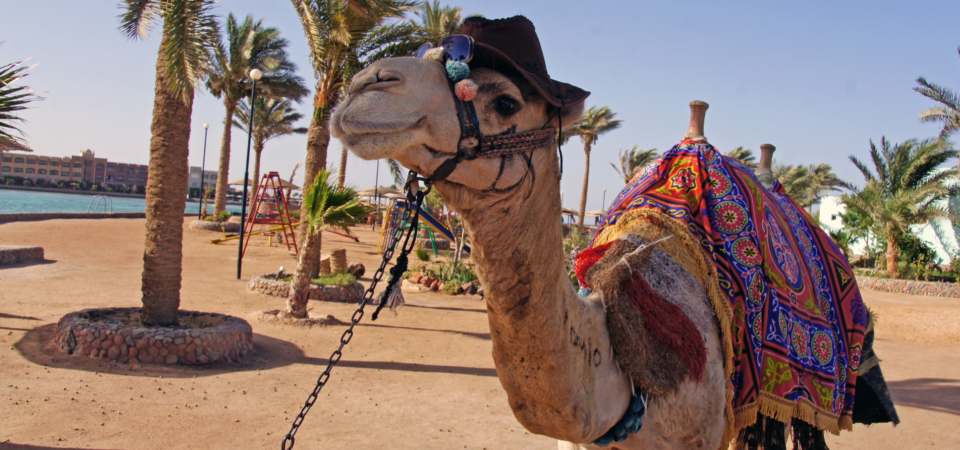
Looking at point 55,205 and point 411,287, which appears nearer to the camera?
point 411,287

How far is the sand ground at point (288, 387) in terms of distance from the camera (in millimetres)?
5469

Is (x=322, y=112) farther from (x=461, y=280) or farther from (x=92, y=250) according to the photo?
(x=92, y=250)

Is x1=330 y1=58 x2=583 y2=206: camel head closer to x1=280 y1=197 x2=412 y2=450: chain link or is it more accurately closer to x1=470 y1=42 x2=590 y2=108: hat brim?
x1=470 y1=42 x2=590 y2=108: hat brim

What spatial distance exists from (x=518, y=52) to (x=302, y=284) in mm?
9380

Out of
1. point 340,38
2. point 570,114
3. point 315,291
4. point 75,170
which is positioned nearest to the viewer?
point 570,114

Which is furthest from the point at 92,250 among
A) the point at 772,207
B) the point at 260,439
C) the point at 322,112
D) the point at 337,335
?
the point at 772,207

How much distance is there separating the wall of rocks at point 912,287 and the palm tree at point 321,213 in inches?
775

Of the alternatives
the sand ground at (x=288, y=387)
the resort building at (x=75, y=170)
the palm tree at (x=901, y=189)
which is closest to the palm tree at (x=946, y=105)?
the palm tree at (x=901, y=189)

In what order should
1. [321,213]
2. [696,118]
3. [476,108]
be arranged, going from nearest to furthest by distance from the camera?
[476,108] → [696,118] → [321,213]

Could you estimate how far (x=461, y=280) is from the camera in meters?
16.5

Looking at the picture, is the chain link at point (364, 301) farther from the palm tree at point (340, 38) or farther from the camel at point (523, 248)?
the palm tree at point (340, 38)

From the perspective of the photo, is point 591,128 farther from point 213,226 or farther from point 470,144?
point 470,144

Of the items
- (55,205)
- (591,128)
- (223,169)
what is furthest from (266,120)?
(55,205)

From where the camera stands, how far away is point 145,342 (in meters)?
7.12
